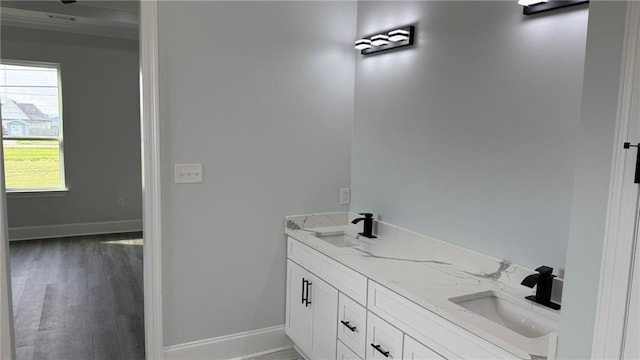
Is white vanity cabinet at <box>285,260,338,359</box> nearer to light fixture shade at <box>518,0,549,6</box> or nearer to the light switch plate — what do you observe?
the light switch plate

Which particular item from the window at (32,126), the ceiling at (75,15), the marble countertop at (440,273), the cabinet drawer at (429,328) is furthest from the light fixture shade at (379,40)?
the window at (32,126)

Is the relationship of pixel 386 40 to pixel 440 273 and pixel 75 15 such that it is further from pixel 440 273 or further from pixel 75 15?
pixel 75 15

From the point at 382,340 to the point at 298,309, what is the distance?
3.00 ft

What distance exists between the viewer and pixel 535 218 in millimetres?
1940

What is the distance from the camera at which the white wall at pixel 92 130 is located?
591 cm

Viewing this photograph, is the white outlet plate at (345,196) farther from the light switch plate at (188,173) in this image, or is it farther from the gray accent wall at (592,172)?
the gray accent wall at (592,172)

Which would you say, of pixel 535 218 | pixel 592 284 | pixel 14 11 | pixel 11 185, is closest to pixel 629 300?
pixel 592 284

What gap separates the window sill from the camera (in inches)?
230

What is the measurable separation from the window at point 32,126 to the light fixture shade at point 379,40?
4959 millimetres

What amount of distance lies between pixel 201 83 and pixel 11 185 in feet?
15.4

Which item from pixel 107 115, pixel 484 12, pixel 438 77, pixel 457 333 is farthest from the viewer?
pixel 107 115

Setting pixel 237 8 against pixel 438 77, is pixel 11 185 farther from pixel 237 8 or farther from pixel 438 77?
pixel 438 77

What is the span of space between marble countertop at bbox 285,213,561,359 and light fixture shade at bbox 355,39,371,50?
1.16 metres

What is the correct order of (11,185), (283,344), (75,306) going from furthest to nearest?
(11,185) → (75,306) → (283,344)
